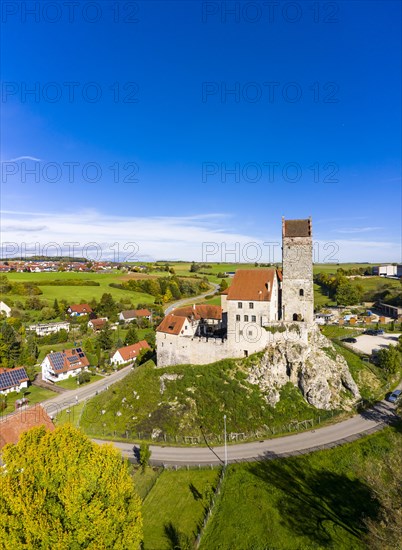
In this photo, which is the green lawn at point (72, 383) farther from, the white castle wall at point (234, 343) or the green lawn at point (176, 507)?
the green lawn at point (176, 507)

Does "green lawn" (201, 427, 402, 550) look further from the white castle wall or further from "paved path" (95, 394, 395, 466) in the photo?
the white castle wall

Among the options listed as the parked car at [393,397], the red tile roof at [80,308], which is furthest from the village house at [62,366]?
the parked car at [393,397]

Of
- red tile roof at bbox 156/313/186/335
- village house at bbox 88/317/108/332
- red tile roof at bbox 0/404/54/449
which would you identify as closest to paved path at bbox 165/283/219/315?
village house at bbox 88/317/108/332

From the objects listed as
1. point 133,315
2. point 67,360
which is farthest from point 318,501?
point 133,315

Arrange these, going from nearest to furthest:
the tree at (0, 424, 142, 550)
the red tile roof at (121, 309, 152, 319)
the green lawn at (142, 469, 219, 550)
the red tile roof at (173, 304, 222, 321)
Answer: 1. the tree at (0, 424, 142, 550)
2. the green lawn at (142, 469, 219, 550)
3. the red tile roof at (173, 304, 222, 321)
4. the red tile roof at (121, 309, 152, 319)

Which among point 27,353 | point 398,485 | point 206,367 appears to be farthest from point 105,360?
point 398,485

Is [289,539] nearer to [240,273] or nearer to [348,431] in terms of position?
[348,431]

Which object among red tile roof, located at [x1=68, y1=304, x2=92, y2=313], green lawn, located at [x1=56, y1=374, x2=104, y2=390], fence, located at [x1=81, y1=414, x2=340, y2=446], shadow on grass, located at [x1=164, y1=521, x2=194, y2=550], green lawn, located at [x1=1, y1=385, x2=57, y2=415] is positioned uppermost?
red tile roof, located at [x1=68, y1=304, x2=92, y2=313]
